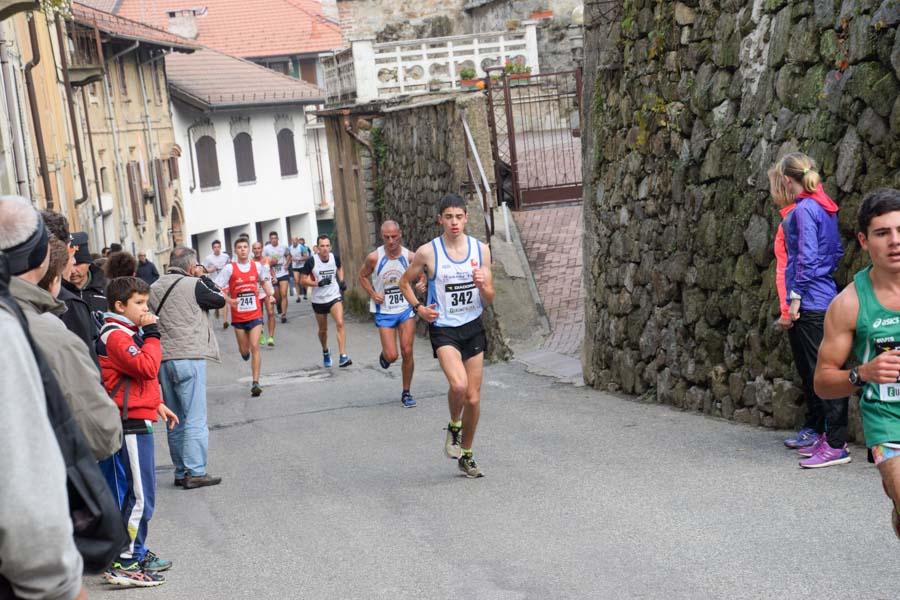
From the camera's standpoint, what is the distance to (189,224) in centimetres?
4294

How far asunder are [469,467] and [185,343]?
2099 millimetres

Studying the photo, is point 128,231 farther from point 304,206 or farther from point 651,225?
point 651,225

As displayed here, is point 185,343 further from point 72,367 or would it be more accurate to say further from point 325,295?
point 325,295

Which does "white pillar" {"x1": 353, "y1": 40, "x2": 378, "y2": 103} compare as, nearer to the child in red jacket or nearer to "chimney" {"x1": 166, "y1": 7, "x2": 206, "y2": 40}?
the child in red jacket

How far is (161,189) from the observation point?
38625 millimetres

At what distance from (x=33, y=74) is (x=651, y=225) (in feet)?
53.5

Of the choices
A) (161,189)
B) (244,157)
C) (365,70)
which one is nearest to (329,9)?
(244,157)

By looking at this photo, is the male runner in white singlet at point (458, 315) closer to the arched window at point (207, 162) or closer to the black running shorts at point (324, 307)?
the black running shorts at point (324, 307)

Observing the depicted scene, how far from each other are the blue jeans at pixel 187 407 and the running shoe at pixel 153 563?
6.44 feet

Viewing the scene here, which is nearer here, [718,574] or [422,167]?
[718,574]

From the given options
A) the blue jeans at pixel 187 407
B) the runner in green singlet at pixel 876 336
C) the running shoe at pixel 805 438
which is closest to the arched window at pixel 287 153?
the blue jeans at pixel 187 407

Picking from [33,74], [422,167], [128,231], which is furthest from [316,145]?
[422,167]

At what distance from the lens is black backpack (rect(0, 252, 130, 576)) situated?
2.88 m

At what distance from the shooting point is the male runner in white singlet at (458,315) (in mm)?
8297
